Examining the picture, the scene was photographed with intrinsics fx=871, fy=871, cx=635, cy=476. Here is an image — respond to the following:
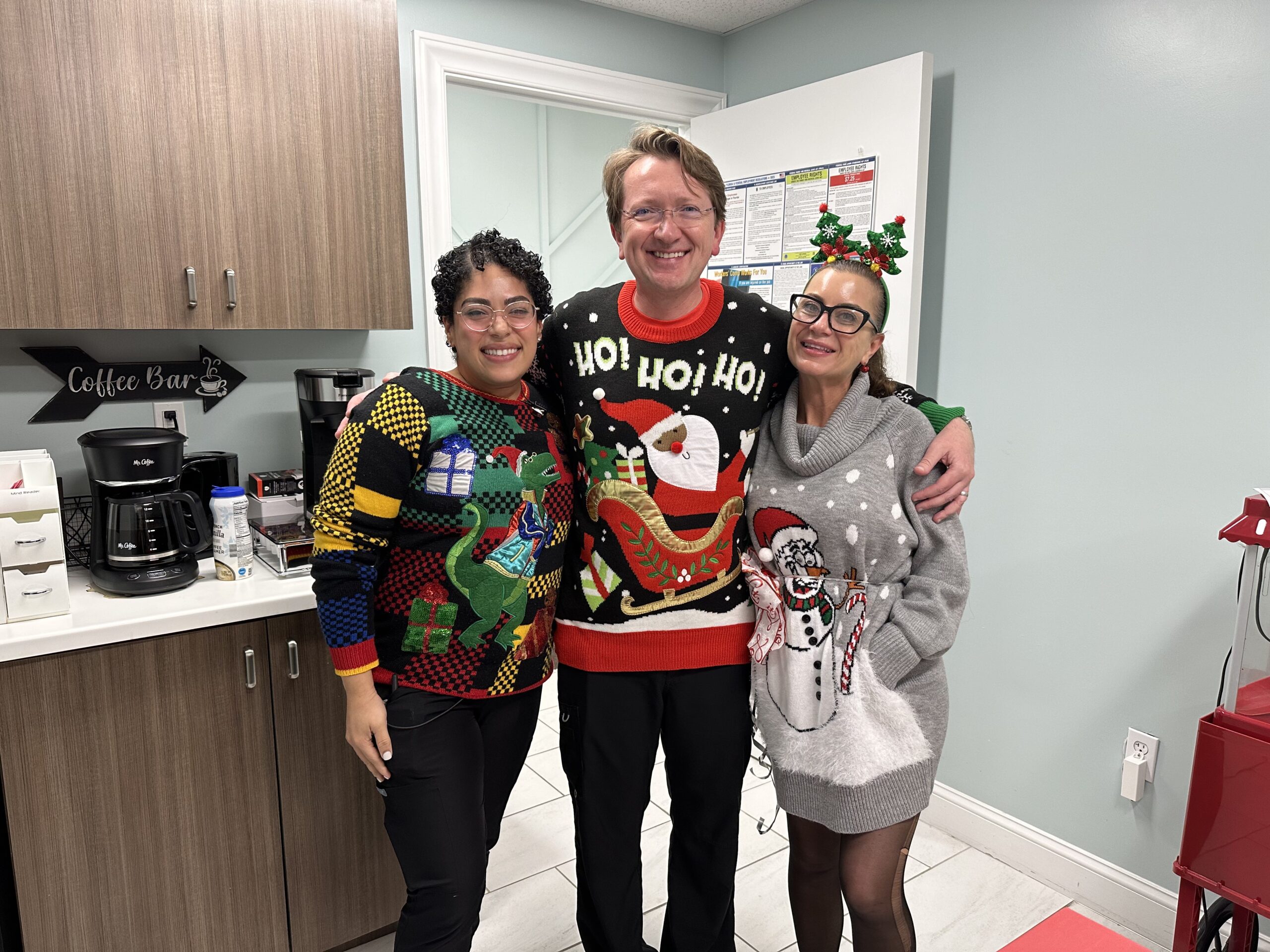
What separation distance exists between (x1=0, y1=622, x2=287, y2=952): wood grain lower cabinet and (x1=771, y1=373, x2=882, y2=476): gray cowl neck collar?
1.13 meters

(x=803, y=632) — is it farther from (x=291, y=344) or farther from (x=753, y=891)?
(x=291, y=344)

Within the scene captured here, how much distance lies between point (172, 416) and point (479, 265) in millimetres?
1191

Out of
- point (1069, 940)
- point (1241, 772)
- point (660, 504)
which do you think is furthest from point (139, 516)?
point (1241, 772)

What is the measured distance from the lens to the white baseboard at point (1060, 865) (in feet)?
6.89

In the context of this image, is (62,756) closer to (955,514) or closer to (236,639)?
(236,639)

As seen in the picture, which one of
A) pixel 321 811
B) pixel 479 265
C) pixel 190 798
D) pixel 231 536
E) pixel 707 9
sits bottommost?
pixel 321 811

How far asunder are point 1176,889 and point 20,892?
2.49 m

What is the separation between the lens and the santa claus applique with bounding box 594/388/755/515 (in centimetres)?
148

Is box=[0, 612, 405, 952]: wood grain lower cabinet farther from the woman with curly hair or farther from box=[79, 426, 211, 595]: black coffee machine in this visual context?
the woman with curly hair

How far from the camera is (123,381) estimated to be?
82.4 inches

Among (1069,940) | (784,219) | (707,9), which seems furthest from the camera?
(707,9)

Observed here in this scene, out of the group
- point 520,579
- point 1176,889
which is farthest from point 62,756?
point 1176,889

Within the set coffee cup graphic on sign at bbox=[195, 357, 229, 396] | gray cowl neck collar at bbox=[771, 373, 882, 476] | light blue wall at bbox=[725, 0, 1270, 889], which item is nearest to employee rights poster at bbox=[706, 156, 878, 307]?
light blue wall at bbox=[725, 0, 1270, 889]

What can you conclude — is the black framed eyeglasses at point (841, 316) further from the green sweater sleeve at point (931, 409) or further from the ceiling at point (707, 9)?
the ceiling at point (707, 9)
